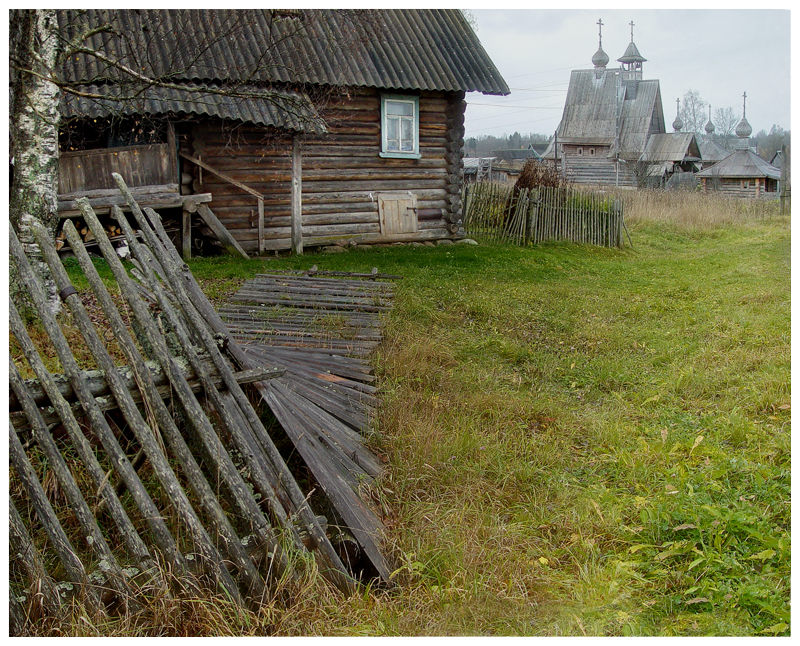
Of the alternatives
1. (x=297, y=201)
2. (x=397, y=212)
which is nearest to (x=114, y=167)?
(x=297, y=201)

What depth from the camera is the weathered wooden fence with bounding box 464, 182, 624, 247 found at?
15.9 meters

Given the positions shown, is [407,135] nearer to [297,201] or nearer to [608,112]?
[297,201]

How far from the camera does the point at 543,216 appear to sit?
16.1 m

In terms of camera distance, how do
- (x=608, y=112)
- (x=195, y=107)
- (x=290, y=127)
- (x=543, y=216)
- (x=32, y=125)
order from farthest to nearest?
(x=608, y=112) → (x=543, y=216) → (x=290, y=127) → (x=195, y=107) → (x=32, y=125)

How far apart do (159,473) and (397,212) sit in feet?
39.4

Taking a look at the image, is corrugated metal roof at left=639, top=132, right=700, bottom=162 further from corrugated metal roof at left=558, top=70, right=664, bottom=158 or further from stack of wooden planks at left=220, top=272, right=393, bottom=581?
stack of wooden planks at left=220, top=272, right=393, bottom=581

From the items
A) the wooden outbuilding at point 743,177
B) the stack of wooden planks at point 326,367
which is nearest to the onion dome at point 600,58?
the wooden outbuilding at point 743,177

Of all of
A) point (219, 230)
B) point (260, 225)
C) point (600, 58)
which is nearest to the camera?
point (219, 230)

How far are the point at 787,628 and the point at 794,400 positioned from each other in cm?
129

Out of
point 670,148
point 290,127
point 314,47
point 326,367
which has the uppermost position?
point 670,148

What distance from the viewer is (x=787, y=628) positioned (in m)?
2.80

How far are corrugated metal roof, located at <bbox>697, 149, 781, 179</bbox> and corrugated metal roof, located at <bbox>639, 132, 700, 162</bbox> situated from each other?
1.58m

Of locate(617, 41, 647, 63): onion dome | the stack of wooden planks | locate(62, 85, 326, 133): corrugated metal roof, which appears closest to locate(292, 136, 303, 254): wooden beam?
locate(62, 85, 326, 133): corrugated metal roof

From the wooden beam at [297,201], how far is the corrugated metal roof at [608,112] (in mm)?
29407
